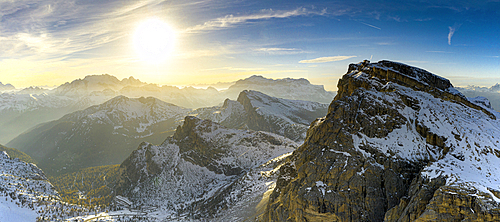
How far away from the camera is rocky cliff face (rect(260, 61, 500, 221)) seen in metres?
51.2

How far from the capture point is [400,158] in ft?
225

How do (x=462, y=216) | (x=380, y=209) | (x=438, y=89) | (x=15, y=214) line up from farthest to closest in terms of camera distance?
1. (x=15, y=214)
2. (x=438, y=89)
3. (x=380, y=209)
4. (x=462, y=216)

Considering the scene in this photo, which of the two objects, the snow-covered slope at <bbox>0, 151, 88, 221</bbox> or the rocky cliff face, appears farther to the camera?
the snow-covered slope at <bbox>0, 151, 88, 221</bbox>

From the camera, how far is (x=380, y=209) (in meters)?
63.9

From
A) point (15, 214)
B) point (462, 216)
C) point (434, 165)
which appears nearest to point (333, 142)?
point (434, 165)

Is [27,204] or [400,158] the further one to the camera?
[27,204]

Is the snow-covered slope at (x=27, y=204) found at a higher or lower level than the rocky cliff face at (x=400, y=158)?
lower

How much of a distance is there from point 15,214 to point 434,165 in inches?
8250

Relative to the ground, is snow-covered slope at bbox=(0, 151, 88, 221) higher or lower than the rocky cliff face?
lower

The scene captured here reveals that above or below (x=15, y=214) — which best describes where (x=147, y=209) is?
below

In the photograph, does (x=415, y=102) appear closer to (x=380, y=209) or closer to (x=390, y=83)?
(x=390, y=83)

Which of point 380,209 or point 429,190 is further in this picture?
→ point 380,209

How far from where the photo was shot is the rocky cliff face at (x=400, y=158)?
168 feet

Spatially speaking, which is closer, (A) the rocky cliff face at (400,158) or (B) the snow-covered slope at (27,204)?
(A) the rocky cliff face at (400,158)
